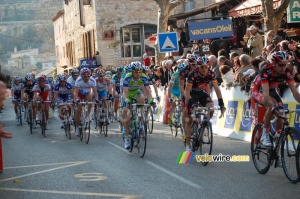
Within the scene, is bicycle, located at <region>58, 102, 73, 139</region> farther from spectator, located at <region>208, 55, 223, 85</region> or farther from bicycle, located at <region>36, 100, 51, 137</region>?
spectator, located at <region>208, 55, 223, 85</region>

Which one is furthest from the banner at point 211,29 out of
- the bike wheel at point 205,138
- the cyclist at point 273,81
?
the cyclist at point 273,81

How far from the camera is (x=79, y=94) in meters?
17.7

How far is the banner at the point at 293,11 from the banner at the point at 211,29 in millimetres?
3247

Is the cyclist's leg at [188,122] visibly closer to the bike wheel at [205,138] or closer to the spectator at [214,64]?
the bike wheel at [205,138]

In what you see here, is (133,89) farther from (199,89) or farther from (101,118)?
(101,118)

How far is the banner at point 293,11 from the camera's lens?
18900 mm

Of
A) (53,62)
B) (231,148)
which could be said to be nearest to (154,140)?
Answer: (231,148)

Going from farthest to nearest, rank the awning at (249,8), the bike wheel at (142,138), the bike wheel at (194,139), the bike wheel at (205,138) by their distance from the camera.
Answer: the awning at (249,8) < the bike wheel at (142,138) < the bike wheel at (194,139) < the bike wheel at (205,138)

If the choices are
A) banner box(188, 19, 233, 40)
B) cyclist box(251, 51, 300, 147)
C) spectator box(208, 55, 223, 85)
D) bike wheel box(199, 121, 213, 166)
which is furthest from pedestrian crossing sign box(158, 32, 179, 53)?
cyclist box(251, 51, 300, 147)

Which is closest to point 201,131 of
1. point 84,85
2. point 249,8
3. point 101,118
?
point 84,85

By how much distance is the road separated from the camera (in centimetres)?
906

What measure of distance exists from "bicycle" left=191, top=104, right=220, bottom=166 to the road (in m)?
0.36

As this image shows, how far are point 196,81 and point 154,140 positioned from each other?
180 inches

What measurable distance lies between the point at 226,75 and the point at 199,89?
5.03 meters
